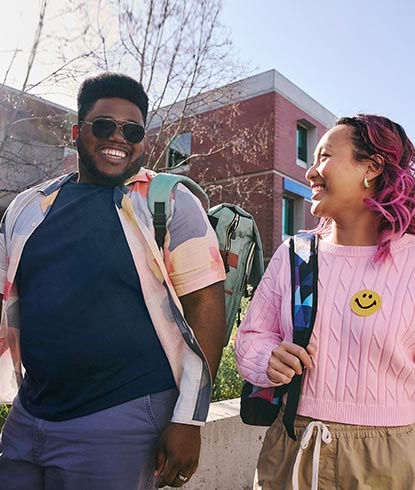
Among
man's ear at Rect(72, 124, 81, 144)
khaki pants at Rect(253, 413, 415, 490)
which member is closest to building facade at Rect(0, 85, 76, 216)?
man's ear at Rect(72, 124, 81, 144)

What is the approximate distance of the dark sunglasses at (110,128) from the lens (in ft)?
6.27

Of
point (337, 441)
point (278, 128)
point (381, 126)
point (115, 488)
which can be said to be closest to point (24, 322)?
point (115, 488)

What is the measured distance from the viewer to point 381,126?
5.73 ft

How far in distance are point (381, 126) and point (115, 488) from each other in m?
1.50

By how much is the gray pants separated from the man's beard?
81 centimetres

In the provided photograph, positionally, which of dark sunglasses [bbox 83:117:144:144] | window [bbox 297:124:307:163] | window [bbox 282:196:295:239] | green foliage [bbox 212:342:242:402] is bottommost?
green foliage [bbox 212:342:242:402]

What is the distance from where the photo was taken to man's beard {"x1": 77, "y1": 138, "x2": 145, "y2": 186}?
192 cm

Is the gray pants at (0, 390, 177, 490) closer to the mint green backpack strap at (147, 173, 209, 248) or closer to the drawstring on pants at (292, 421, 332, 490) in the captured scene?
the drawstring on pants at (292, 421, 332, 490)

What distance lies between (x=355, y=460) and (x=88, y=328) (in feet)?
3.05

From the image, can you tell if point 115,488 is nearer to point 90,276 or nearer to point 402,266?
point 90,276

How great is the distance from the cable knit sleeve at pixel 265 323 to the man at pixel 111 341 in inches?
4.2

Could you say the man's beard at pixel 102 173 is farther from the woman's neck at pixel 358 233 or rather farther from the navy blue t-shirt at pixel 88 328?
the woman's neck at pixel 358 233

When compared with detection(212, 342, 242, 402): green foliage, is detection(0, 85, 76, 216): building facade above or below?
above

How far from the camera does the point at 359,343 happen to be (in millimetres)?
1553
